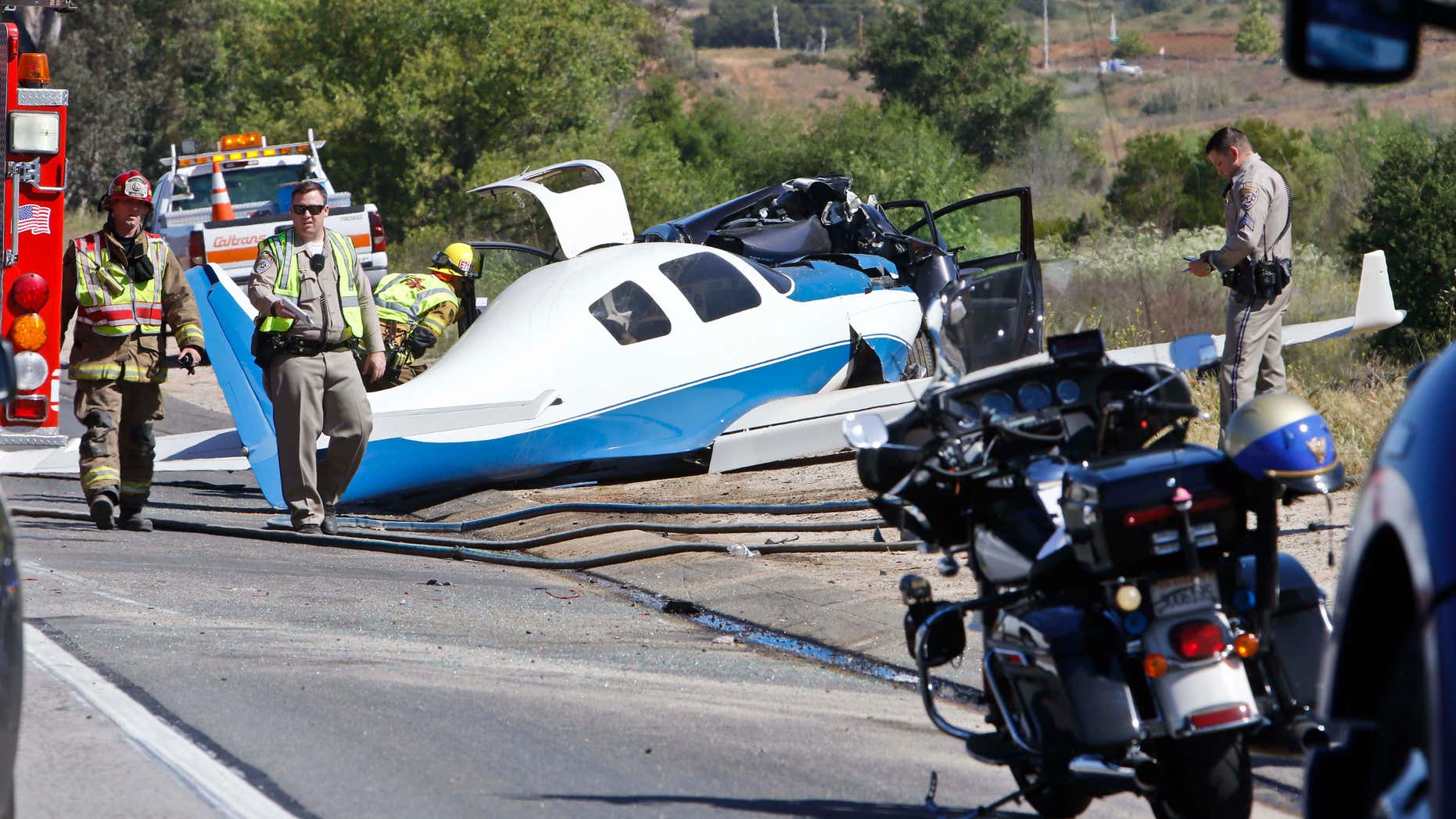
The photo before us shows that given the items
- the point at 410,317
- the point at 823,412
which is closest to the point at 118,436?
the point at 410,317

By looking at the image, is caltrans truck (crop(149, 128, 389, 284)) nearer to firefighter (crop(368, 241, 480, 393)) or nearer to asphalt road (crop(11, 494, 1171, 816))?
firefighter (crop(368, 241, 480, 393))

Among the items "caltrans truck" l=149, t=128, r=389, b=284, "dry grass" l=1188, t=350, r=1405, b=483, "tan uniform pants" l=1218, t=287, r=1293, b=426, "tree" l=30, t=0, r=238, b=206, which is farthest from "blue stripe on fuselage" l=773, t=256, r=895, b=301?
"tree" l=30, t=0, r=238, b=206

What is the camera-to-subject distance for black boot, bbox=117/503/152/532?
10195mm

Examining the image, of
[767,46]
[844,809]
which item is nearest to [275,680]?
[844,809]

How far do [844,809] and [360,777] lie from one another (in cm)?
142

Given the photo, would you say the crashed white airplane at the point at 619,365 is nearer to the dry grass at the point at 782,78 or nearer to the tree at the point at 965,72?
the tree at the point at 965,72

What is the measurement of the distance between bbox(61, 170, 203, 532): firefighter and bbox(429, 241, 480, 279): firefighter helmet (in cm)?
307

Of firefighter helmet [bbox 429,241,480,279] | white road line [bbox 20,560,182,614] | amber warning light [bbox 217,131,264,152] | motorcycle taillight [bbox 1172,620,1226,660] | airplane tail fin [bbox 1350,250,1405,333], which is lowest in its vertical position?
white road line [bbox 20,560,182,614]

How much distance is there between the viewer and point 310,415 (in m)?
9.83

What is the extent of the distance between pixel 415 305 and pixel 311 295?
261 cm

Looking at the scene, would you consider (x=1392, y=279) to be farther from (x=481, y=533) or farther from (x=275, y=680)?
(x=275, y=680)

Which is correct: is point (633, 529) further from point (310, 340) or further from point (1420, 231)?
point (1420, 231)

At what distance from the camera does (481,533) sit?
34.4ft

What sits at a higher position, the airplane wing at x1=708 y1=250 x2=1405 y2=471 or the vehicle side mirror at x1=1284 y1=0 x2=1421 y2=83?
the vehicle side mirror at x1=1284 y1=0 x2=1421 y2=83
